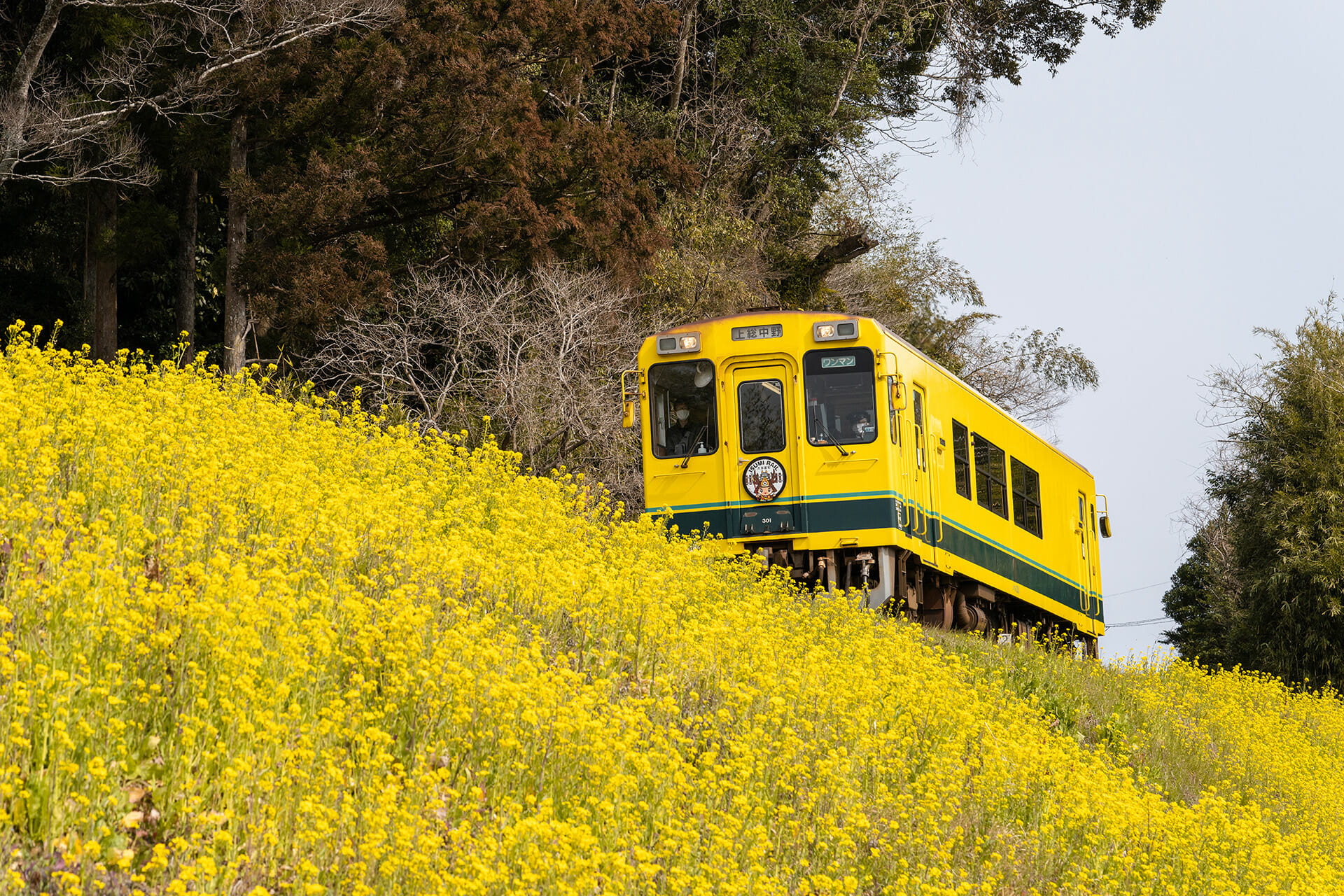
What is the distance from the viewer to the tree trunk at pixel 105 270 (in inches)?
762

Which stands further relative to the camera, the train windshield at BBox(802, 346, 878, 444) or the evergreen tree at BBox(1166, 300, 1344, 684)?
the evergreen tree at BBox(1166, 300, 1344, 684)

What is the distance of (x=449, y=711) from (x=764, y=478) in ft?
24.7

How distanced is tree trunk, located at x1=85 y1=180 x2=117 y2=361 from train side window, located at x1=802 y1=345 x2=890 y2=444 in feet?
36.8

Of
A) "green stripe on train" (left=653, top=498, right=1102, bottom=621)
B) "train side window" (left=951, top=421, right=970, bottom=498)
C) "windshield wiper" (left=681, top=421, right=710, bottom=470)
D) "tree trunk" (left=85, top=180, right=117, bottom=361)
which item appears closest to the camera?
"green stripe on train" (left=653, top=498, right=1102, bottom=621)

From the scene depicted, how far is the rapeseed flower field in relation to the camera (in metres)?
4.06

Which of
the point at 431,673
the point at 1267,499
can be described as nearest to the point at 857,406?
the point at 431,673

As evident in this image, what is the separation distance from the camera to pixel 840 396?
492 inches

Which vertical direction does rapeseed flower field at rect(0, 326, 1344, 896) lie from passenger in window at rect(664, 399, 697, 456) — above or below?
below

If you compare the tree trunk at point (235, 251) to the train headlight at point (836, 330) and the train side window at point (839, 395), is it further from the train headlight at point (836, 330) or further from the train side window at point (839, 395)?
the train headlight at point (836, 330)

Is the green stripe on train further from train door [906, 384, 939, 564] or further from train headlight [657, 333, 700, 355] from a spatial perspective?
train headlight [657, 333, 700, 355]

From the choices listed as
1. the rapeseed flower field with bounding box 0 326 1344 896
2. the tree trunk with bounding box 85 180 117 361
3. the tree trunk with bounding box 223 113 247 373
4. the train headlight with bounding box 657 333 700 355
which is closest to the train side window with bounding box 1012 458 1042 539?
the train headlight with bounding box 657 333 700 355

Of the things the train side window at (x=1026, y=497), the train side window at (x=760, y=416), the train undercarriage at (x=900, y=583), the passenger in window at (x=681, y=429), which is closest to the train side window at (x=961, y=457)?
the train undercarriage at (x=900, y=583)

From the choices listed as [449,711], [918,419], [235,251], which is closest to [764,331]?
[918,419]

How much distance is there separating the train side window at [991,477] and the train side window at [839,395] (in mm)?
3048
